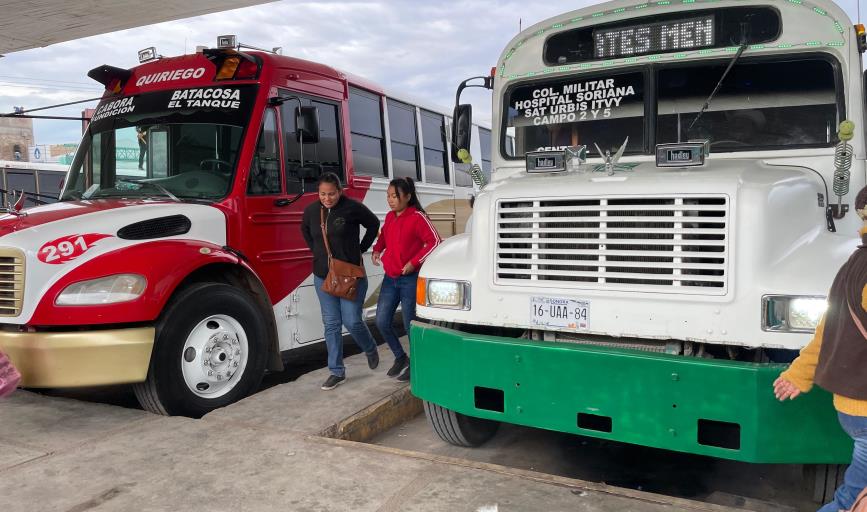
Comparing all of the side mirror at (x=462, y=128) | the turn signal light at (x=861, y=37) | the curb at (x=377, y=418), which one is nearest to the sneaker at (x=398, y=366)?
the curb at (x=377, y=418)

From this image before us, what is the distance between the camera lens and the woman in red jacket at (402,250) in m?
5.65

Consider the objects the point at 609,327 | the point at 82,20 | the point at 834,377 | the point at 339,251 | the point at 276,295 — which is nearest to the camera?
the point at 834,377

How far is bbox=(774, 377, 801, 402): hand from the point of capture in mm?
2908

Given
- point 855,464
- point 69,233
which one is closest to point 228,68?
point 69,233

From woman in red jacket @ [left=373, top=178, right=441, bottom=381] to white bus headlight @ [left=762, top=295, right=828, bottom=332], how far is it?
2920 millimetres

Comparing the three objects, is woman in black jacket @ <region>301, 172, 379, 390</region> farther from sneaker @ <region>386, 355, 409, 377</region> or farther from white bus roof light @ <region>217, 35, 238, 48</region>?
white bus roof light @ <region>217, 35, 238, 48</region>

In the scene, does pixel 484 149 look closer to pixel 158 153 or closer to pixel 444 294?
pixel 158 153

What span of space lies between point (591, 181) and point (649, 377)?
3.26ft

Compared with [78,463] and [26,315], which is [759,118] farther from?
[26,315]

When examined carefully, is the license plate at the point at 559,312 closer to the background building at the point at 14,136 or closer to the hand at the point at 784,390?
the hand at the point at 784,390

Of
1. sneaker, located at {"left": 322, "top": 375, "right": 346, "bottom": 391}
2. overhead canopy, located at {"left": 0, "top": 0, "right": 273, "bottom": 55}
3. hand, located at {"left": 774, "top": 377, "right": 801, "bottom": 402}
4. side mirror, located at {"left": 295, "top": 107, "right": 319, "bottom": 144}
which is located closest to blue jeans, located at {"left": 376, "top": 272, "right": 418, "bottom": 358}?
sneaker, located at {"left": 322, "top": 375, "right": 346, "bottom": 391}

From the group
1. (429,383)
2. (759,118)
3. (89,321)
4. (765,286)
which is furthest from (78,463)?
(759,118)

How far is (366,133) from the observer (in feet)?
24.9

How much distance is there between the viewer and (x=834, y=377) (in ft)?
8.77
